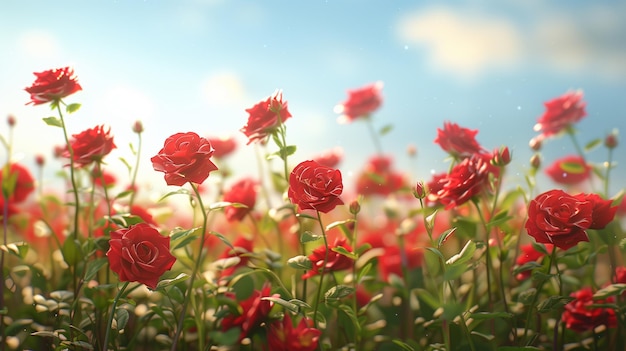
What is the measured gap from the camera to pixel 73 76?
95 centimetres

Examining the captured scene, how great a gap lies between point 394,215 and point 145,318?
557 millimetres

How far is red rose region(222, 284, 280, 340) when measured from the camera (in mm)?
932

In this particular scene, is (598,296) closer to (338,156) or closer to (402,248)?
(402,248)

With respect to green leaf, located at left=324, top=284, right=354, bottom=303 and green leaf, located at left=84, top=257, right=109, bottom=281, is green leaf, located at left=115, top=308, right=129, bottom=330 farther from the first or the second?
green leaf, located at left=324, top=284, right=354, bottom=303

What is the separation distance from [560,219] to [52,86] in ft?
2.34

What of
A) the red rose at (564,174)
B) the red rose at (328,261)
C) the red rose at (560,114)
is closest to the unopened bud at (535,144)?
the red rose at (560,114)

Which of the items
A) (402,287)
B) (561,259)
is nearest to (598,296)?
(561,259)

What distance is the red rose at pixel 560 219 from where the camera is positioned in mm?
819

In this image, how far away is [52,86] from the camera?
36.5 inches

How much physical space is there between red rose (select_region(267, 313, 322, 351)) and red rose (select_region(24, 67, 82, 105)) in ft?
1.47

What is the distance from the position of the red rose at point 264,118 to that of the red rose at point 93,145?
212 mm

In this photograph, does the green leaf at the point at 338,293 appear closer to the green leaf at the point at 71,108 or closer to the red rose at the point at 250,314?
the red rose at the point at 250,314

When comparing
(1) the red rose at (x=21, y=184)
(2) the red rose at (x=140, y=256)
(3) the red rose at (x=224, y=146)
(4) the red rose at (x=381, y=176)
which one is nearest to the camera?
(2) the red rose at (x=140, y=256)

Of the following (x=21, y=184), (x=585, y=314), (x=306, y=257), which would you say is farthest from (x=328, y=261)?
(x=21, y=184)
